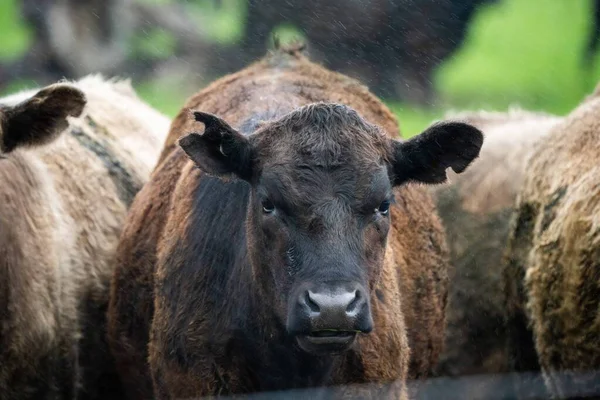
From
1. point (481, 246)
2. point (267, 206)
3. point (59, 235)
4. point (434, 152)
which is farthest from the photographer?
point (481, 246)

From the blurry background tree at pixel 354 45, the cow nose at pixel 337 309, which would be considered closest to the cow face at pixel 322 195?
the cow nose at pixel 337 309

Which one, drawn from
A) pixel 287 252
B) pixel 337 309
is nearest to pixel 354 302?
pixel 337 309

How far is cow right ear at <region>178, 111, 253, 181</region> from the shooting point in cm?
620

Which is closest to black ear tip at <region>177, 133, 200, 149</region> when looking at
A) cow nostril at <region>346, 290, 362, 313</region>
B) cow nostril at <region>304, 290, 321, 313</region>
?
cow nostril at <region>304, 290, 321, 313</region>

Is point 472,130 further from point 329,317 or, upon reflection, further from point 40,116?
point 40,116

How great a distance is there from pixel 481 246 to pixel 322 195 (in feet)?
15.4

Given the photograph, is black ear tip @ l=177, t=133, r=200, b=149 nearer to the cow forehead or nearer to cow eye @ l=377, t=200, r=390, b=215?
the cow forehead

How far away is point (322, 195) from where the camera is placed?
590cm

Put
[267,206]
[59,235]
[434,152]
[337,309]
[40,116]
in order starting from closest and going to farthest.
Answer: [337,309] → [267,206] → [434,152] → [40,116] → [59,235]

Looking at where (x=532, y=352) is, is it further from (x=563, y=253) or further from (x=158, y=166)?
(x=158, y=166)

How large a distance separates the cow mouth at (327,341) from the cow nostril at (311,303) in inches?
4.2

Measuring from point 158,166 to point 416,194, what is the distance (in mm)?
1637

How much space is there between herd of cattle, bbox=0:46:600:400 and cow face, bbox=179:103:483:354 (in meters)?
0.01

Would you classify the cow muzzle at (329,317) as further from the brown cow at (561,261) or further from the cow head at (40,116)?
the cow head at (40,116)
